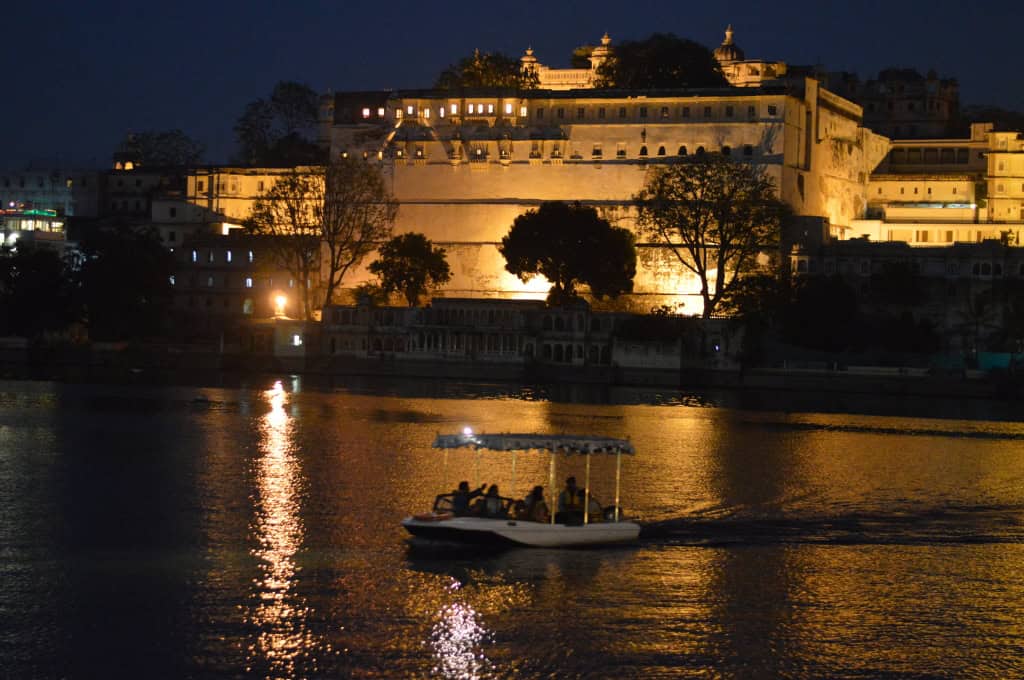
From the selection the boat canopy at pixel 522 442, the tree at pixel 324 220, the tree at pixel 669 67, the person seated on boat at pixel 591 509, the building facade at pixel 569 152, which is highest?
the tree at pixel 669 67

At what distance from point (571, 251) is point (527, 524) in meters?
45.7

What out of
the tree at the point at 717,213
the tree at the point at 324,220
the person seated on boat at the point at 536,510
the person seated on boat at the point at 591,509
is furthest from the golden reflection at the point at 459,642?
the tree at the point at 324,220

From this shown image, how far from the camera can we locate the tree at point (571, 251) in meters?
72.1

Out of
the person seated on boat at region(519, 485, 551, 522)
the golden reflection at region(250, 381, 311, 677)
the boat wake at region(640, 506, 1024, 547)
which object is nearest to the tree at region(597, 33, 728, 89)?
the golden reflection at region(250, 381, 311, 677)

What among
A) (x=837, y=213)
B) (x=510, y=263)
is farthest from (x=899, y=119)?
(x=510, y=263)

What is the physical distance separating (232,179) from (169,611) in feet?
236

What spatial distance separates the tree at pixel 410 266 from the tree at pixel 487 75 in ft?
Answer: 62.0

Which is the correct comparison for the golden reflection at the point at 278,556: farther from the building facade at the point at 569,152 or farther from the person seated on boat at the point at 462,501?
the building facade at the point at 569,152

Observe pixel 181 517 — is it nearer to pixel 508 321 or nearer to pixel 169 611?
pixel 169 611

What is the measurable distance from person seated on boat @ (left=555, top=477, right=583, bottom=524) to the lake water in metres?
0.71

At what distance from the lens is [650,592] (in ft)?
81.2

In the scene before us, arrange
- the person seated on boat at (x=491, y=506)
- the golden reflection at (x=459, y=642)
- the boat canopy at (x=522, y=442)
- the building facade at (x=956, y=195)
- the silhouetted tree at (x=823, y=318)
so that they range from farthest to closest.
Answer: the building facade at (x=956, y=195)
the silhouetted tree at (x=823, y=318)
the boat canopy at (x=522, y=442)
the person seated on boat at (x=491, y=506)
the golden reflection at (x=459, y=642)

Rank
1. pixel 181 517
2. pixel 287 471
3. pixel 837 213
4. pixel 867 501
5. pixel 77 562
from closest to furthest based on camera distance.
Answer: pixel 77 562 < pixel 181 517 < pixel 867 501 < pixel 287 471 < pixel 837 213

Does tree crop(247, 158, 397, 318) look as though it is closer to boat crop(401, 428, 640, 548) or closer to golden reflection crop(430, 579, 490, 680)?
boat crop(401, 428, 640, 548)
